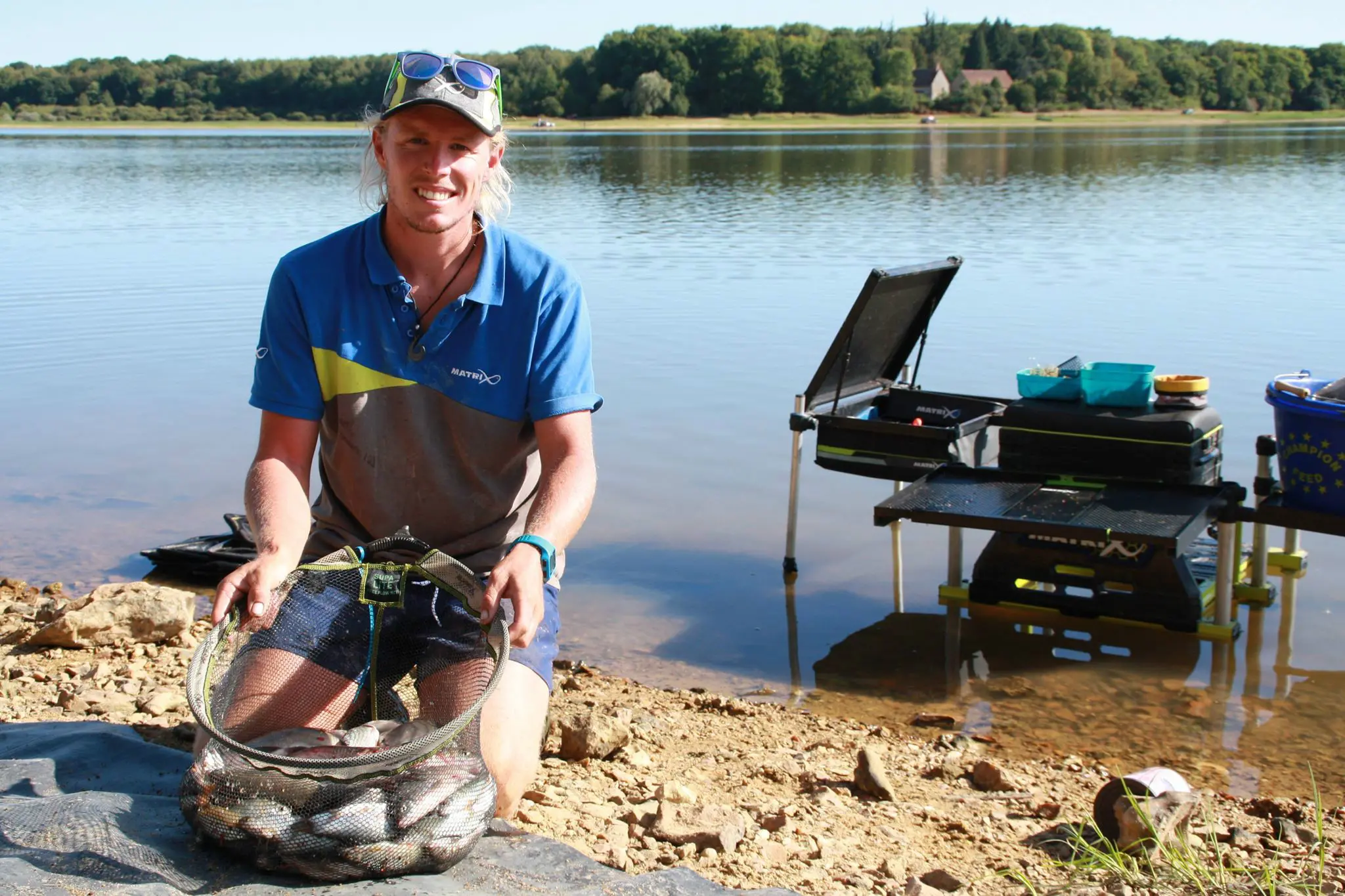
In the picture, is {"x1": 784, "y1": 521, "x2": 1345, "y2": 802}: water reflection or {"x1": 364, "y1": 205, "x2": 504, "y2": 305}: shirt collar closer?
{"x1": 364, "y1": 205, "x2": 504, "y2": 305}: shirt collar

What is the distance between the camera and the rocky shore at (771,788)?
3400 millimetres

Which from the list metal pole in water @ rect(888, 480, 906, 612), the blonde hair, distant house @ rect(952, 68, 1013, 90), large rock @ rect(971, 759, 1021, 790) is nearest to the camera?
A: the blonde hair

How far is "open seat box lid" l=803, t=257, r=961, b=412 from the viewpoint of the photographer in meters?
6.56

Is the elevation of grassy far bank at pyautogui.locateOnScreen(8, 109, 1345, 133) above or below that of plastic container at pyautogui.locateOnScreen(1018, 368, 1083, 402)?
above

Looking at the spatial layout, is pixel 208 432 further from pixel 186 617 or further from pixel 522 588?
pixel 522 588

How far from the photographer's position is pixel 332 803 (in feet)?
9.27

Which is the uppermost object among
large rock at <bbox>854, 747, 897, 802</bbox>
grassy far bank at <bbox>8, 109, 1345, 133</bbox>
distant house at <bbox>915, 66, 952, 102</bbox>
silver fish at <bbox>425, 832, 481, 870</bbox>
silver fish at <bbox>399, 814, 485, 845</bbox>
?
distant house at <bbox>915, 66, 952, 102</bbox>

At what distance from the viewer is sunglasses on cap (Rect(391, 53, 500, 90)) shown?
3438mm

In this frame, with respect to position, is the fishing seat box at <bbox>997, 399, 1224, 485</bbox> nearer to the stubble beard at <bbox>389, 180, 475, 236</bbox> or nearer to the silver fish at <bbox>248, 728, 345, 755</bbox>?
the stubble beard at <bbox>389, 180, 475, 236</bbox>

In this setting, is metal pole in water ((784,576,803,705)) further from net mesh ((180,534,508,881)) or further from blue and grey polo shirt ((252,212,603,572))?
blue and grey polo shirt ((252,212,603,572))

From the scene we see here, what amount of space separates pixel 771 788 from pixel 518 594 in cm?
152

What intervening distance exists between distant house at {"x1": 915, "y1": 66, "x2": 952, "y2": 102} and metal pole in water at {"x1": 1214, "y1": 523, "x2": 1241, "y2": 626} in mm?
124303

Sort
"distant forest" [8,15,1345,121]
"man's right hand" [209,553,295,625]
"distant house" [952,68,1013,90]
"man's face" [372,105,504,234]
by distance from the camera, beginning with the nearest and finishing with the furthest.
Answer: "man's right hand" [209,553,295,625] < "man's face" [372,105,504,234] < "distant forest" [8,15,1345,121] < "distant house" [952,68,1013,90]

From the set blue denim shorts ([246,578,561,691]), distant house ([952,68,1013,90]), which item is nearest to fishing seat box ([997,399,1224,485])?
blue denim shorts ([246,578,561,691])
